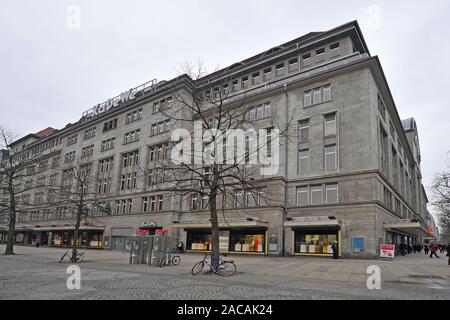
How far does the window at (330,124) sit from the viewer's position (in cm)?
3504

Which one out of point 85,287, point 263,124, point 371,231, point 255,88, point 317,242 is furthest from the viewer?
point 255,88

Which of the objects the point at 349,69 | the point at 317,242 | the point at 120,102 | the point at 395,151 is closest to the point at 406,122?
the point at 395,151

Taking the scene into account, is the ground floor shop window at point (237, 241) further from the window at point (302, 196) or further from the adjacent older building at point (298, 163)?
the window at point (302, 196)

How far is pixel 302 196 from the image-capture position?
117 feet

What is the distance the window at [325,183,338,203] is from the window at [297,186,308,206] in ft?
7.45

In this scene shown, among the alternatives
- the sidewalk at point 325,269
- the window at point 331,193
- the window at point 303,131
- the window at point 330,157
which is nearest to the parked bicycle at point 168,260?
the sidewalk at point 325,269

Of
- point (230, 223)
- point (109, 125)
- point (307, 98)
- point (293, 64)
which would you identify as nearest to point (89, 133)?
point (109, 125)

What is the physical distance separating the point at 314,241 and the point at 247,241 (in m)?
7.26

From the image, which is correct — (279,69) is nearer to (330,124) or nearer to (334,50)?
(334,50)

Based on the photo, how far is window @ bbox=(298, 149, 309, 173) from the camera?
36.1 meters

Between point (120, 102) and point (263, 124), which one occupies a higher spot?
point (120, 102)

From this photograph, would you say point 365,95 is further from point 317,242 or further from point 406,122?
point 406,122

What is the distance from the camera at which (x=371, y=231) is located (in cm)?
2955
